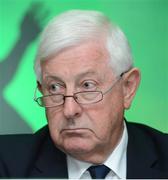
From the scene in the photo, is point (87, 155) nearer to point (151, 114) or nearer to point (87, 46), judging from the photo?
point (87, 46)

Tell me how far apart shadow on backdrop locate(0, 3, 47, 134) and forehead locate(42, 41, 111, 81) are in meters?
0.79

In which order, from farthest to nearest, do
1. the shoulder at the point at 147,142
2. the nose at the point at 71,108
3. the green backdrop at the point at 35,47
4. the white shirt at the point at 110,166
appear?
the green backdrop at the point at 35,47 < the shoulder at the point at 147,142 < the white shirt at the point at 110,166 < the nose at the point at 71,108

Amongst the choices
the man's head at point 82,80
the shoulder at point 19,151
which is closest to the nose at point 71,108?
the man's head at point 82,80

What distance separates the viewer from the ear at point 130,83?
165 centimetres

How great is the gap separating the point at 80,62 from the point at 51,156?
39 centimetres

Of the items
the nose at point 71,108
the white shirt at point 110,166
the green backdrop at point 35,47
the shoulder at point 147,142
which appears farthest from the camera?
the green backdrop at point 35,47

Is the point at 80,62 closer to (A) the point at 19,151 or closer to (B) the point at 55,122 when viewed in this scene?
(B) the point at 55,122

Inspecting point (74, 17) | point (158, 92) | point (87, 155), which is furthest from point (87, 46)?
point (158, 92)

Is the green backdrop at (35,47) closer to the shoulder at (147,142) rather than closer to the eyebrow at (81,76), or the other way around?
the shoulder at (147,142)

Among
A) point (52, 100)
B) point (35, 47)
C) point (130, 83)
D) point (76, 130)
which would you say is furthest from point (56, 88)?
point (35, 47)

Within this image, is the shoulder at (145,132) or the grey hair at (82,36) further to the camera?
the shoulder at (145,132)

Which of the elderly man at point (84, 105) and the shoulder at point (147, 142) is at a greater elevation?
the elderly man at point (84, 105)

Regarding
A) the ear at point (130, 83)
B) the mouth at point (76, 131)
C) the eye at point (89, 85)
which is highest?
the eye at point (89, 85)

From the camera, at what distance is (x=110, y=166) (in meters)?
1.64
